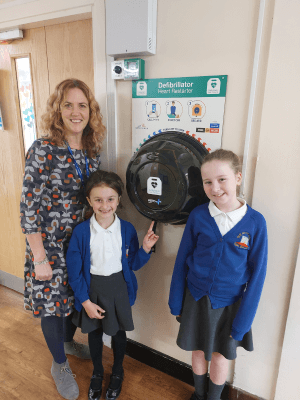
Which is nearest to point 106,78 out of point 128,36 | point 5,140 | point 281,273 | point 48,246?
point 128,36

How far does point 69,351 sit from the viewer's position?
5.68ft

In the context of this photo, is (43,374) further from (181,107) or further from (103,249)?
(181,107)

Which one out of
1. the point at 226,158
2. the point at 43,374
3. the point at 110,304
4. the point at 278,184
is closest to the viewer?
the point at 226,158

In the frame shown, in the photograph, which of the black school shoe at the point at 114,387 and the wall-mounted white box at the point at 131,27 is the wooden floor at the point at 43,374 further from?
the wall-mounted white box at the point at 131,27

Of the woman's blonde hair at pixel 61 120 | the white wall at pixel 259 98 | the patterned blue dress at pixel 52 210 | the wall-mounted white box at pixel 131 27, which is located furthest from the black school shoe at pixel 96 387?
the wall-mounted white box at pixel 131 27

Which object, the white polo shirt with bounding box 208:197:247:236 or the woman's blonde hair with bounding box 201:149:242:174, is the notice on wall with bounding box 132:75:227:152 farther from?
the white polo shirt with bounding box 208:197:247:236

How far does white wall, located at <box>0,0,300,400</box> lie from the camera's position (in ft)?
3.42

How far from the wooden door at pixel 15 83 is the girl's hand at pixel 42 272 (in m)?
1.05

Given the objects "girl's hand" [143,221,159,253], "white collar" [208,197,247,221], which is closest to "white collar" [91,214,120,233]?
"girl's hand" [143,221,159,253]

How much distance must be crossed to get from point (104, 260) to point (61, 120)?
709mm

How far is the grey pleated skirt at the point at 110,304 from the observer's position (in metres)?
1.33

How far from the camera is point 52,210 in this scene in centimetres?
129

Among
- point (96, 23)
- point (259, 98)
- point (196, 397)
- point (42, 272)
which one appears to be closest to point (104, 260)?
point (42, 272)

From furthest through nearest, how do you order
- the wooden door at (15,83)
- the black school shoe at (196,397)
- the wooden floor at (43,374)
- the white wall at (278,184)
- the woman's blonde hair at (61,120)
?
1. the wooden door at (15,83)
2. the wooden floor at (43,374)
3. the black school shoe at (196,397)
4. the woman's blonde hair at (61,120)
5. the white wall at (278,184)
